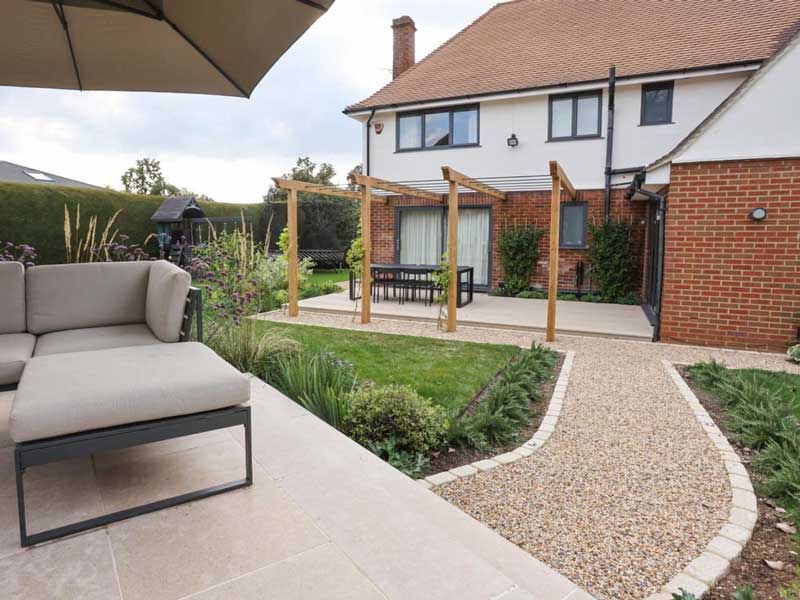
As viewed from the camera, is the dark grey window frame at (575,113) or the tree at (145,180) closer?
the dark grey window frame at (575,113)

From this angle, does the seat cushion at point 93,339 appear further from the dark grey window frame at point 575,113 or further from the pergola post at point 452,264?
the dark grey window frame at point 575,113

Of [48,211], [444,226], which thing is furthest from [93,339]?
[48,211]

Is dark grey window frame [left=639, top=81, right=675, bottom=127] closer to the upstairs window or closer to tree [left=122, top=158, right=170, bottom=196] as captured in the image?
the upstairs window

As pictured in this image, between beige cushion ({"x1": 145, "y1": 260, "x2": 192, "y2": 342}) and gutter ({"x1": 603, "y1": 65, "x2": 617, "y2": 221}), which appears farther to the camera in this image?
gutter ({"x1": 603, "y1": 65, "x2": 617, "y2": 221})

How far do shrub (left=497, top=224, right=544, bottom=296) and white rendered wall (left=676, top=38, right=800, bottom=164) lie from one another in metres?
4.90

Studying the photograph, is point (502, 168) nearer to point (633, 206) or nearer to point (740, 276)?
point (633, 206)

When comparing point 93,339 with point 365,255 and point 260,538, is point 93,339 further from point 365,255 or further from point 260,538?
point 365,255

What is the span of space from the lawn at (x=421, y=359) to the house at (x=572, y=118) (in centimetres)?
271

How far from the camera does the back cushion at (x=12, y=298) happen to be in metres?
3.42

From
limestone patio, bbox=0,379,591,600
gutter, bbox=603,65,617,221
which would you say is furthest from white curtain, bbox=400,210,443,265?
limestone patio, bbox=0,379,591,600

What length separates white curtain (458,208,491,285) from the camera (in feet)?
38.3

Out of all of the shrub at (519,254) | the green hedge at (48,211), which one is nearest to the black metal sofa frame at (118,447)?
the shrub at (519,254)

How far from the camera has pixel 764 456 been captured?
3.09 metres

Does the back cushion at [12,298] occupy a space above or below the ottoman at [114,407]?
above
